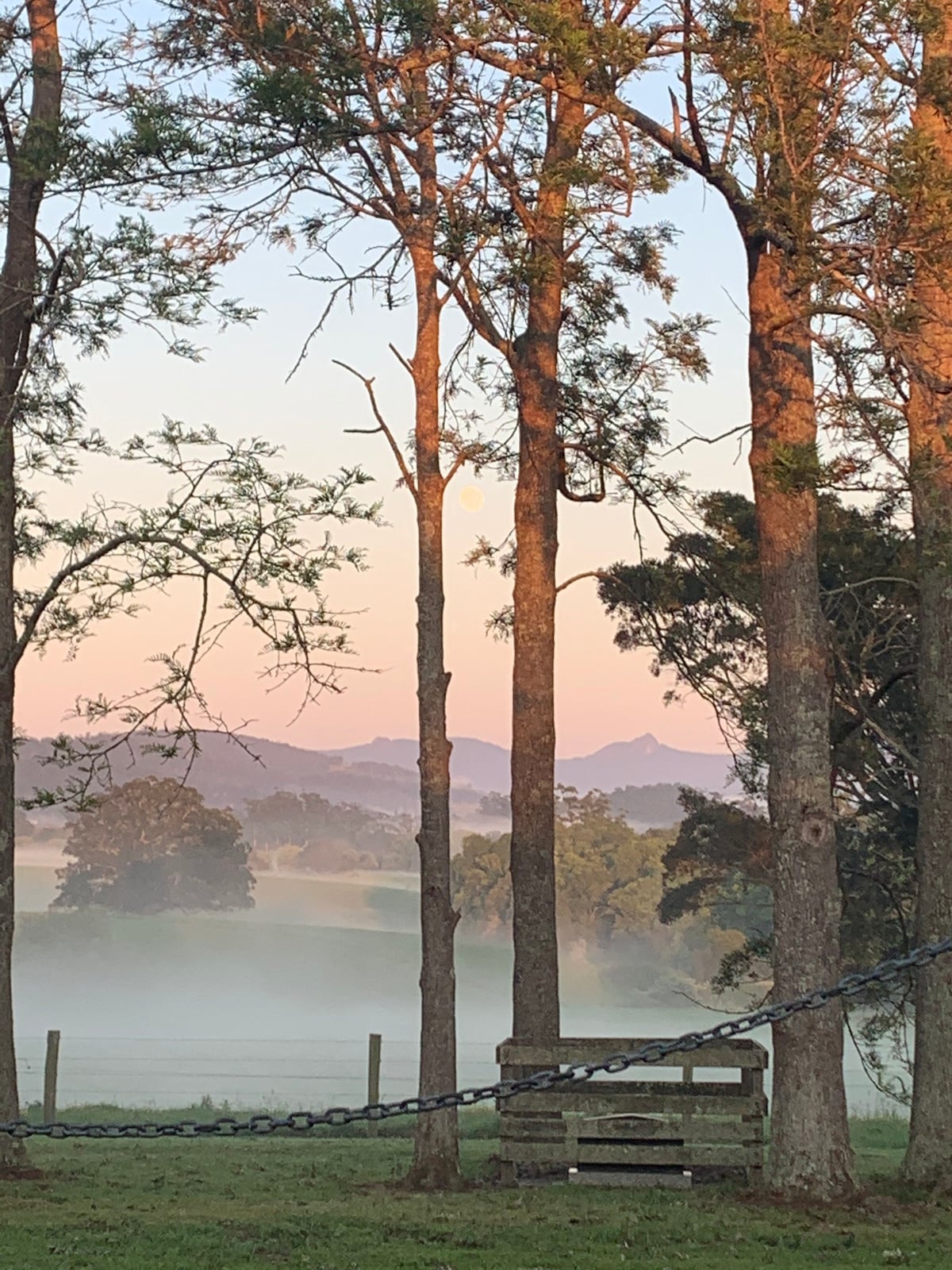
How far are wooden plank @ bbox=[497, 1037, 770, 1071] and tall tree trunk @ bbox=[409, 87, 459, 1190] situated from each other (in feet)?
2.26

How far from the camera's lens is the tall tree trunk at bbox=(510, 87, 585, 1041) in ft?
49.1

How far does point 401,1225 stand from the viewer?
10070 millimetres

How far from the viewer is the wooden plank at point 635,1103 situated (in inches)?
484

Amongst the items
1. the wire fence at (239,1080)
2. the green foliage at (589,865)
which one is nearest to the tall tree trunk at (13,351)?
the wire fence at (239,1080)

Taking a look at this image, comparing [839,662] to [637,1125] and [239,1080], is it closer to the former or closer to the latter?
[637,1125]

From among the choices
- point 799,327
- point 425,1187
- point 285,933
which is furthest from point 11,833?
point 285,933

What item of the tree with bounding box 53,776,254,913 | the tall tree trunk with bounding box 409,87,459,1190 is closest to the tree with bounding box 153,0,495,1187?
the tall tree trunk with bounding box 409,87,459,1190

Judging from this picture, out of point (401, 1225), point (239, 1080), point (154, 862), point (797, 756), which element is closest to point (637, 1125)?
point (401, 1225)

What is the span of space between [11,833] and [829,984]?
7030mm

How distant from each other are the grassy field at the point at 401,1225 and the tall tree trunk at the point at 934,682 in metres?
0.70

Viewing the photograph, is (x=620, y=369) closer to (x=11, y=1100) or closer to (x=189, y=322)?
(x=189, y=322)

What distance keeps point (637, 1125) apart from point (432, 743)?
3.52m

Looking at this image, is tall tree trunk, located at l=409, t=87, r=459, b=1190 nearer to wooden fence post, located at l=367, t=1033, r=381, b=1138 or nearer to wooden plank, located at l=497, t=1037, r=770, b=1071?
wooden plank, located at l=497, t=1037, r=770, b=1071

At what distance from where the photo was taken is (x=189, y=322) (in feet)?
49.1
